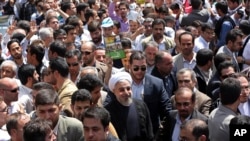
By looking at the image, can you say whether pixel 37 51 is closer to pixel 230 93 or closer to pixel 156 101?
pixel 156 101

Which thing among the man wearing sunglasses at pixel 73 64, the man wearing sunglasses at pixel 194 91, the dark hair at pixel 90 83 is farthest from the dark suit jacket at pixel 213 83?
the man wearing sunglasses at pixel 73 64

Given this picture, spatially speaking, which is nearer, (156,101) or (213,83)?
(156,101)

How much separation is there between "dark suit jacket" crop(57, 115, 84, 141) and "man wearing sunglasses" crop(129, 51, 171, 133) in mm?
1441

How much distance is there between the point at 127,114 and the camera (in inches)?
222

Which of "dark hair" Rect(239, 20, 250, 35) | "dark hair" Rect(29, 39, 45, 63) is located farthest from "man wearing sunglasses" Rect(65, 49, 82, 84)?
"dark hair" Rect(239, 20, 250, 35)

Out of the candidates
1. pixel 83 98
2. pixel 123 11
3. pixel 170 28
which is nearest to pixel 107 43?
pixel 83 98

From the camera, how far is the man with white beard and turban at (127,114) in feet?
18.5

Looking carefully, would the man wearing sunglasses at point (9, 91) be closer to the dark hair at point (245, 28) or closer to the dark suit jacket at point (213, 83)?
the dark suit jacket at point (213, 83)

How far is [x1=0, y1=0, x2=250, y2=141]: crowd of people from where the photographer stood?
16.2 feet

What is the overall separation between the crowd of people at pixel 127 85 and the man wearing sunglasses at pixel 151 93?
0.04 ft

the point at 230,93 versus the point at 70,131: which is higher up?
the point at 230,93

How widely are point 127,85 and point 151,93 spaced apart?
2.11ft

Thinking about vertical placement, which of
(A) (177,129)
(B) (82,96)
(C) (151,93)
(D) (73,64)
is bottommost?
(A) (177,129)

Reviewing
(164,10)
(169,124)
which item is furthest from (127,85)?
(164,10)
